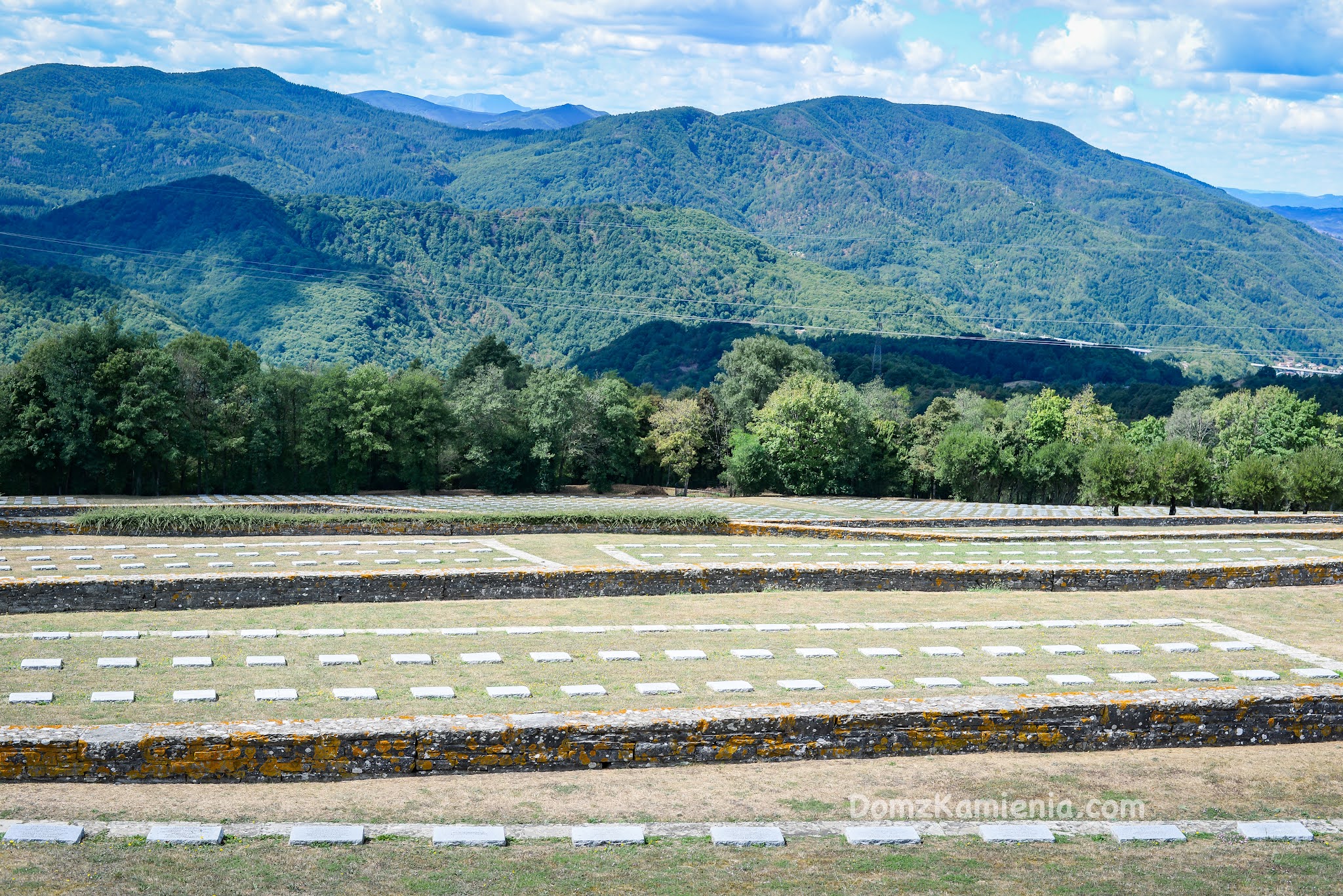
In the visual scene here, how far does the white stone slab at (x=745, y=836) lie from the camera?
11258 millimetres

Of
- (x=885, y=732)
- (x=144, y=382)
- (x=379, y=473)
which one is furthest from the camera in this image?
(x=379, y=473)

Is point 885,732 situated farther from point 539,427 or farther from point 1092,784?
point 539,427


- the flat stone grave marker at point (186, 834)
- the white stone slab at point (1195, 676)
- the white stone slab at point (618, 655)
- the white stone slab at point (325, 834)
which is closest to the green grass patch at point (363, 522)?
the white stone slab at point (618, 655)

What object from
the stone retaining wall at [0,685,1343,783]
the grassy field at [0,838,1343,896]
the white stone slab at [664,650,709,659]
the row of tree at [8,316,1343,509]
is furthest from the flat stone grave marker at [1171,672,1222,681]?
the row of tree at [8,316,1343,509]

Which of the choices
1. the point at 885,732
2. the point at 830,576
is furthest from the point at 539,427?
the point at 885,732

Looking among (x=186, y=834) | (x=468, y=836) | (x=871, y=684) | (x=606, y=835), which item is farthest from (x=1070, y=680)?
(x=186, y=834)

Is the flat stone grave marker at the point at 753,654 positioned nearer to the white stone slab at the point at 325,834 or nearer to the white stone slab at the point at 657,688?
the white stone slab at the point at 657,688

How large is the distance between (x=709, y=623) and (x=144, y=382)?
1659 inches

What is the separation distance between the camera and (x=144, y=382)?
2137 inches

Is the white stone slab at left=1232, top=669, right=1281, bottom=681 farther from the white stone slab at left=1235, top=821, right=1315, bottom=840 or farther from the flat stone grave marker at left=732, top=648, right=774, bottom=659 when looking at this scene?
the flat stone grave marker at left=732, top=648, right=774, bottom=659

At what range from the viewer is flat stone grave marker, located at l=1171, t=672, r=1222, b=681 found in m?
17.5

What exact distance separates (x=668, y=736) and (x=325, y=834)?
13.9ft

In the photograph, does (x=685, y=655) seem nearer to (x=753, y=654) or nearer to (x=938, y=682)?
(x=753, y=654)

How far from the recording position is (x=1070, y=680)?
17109 mm
